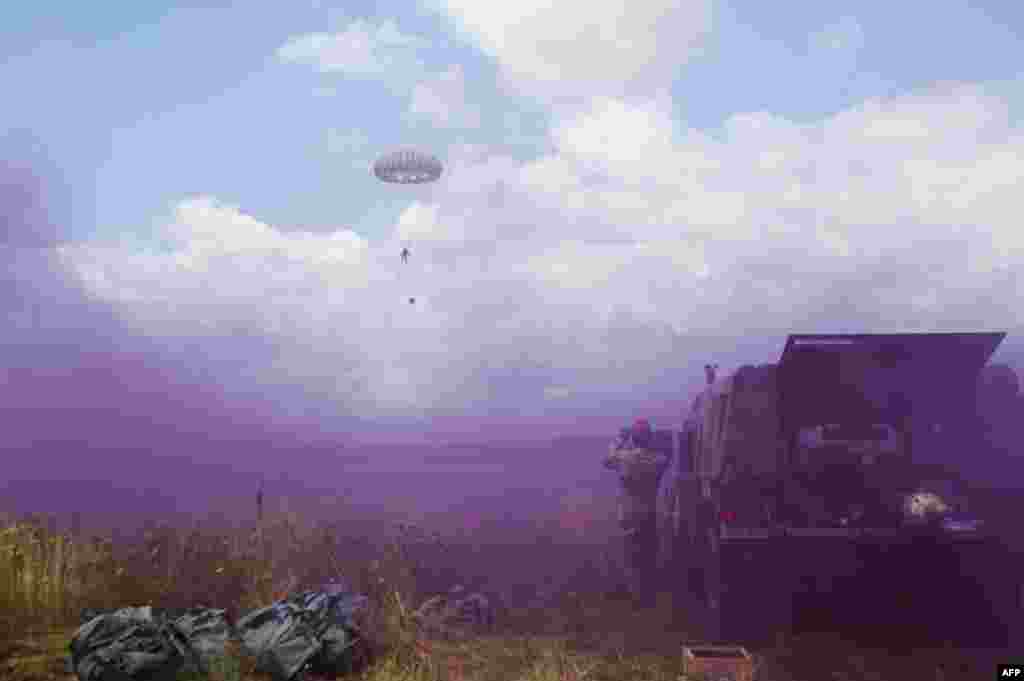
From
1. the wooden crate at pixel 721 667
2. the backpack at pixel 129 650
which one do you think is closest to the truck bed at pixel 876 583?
the wooden crate at pixel 721 667

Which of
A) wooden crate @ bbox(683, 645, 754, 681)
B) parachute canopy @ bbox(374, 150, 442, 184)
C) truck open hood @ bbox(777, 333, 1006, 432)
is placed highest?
parachute canopy @ bbox(374, 150, 442, 184)

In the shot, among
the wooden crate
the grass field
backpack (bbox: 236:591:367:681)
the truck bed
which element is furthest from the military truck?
backpack (bbox: 236:591:367:681)

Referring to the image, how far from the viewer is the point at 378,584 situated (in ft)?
31.0

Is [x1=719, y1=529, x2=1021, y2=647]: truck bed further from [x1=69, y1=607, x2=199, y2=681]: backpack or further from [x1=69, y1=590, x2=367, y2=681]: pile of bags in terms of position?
[x1=69, y1=607, x2=199, y2=681]: backpack

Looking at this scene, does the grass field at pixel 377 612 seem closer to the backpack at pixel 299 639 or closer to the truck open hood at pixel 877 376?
the backpack at pixel 299 639

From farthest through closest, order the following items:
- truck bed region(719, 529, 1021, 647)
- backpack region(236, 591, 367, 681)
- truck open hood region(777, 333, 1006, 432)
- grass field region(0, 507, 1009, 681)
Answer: truck open hood region(777, 333, 1006, 432) < truck bed region(719, 529, 1021, 647) < grass field region(0, 507, 1009, 681) < backpack region(236, 591, 367, 681)

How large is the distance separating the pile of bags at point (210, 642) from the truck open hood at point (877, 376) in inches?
208

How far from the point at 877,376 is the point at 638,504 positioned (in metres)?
3.70

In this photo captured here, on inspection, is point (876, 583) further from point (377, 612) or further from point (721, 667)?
point (377, 612)

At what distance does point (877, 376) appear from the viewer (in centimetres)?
989

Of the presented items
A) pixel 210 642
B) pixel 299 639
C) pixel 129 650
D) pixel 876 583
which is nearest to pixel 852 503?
pixel 876 583

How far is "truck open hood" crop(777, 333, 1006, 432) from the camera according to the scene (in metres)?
9.72

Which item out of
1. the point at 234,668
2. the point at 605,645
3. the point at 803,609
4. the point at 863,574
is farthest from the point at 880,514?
the point at 234,668

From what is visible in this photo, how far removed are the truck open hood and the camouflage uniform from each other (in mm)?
2561
